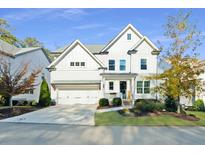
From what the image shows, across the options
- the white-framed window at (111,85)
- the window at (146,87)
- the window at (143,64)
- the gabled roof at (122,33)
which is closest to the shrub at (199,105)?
the window at (146,87)

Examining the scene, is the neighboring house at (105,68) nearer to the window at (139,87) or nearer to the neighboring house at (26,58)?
the window at (139,87)

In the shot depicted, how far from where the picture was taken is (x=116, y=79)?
2795cm

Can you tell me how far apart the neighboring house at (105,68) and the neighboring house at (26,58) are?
11.3 feet

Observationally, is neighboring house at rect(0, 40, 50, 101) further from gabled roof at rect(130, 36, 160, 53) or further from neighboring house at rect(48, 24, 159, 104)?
gabled roof at rect(130, 36, 160, 53)

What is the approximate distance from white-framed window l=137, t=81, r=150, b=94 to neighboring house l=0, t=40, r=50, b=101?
11.2 m

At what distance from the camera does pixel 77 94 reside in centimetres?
2958

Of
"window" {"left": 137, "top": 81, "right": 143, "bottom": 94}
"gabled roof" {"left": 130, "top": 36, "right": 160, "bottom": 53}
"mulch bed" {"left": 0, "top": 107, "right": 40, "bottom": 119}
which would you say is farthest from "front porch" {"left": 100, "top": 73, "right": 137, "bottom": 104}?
"mulch bed" {"left": 0, "top": 107, "right": 40, "bottom": 119}

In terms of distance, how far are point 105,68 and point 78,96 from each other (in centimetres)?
456

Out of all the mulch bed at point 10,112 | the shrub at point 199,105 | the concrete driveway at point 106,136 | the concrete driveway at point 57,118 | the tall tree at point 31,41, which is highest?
the tall tree at point 31,41

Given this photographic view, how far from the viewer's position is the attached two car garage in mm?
29266

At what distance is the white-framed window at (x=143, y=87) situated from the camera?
92.2 ft

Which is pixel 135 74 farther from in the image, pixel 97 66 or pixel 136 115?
pixel 136 115
